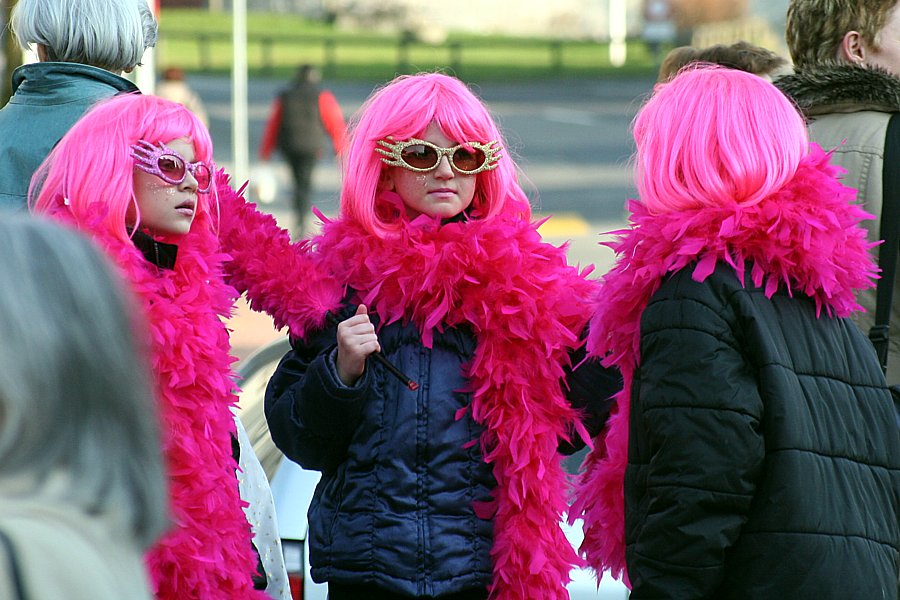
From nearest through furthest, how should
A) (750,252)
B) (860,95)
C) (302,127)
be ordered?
1. (750,252)
2. (860,95)
3. (302,127)

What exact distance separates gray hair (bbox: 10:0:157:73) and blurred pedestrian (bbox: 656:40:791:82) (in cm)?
162

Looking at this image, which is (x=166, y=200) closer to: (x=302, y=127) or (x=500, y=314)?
(x=500, y=314)

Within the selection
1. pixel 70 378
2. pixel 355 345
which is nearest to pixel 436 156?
pixel 355 345

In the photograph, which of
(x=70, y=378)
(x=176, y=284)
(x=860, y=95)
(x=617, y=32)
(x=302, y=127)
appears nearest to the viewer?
(x=70, y=378)

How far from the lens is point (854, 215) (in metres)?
2.40

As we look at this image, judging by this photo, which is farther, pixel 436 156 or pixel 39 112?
pixel 39 112

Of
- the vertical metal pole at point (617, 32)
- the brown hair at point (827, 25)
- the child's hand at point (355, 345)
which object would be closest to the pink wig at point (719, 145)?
the child's hand at point (355, 345)

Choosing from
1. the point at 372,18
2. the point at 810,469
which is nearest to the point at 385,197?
the point at 810,469

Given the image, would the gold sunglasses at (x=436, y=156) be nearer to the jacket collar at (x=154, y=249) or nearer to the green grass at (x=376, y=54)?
the jacket collar at (x=154, y=249)

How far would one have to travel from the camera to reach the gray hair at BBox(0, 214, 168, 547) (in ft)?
4.23

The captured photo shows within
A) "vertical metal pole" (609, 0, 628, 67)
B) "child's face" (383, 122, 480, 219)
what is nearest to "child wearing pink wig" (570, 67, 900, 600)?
"child's face" (383, 122, 480, 219)

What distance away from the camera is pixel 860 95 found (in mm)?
2910

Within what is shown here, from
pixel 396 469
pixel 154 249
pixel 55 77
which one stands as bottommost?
pixel 396 469

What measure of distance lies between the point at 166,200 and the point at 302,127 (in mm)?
11191
